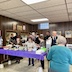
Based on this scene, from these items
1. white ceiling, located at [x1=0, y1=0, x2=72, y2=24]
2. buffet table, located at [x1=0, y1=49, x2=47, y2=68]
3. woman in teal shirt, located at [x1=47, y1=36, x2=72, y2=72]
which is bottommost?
buffet table, located at [x1=0, y1=49, x2=47, y2=68]

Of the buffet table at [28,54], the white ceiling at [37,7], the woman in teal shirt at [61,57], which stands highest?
the white ceiling at [37,7]

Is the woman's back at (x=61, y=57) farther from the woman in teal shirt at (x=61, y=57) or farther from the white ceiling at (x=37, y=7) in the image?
the white ceiling at (x=37, y=7)

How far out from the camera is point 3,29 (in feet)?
15.9

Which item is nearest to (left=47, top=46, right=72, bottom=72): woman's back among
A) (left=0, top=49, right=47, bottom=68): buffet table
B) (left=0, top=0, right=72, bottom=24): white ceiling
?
(left=0, top=49, right=47, bottom=68): buffet table

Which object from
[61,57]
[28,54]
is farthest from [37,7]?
[61,57]

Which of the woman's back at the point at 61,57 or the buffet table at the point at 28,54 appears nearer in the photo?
the woman's back at the point at 61,57

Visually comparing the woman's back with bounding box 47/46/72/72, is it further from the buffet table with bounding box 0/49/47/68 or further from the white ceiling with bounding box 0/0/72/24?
the white ceiling with bounding box 0/0/72/24

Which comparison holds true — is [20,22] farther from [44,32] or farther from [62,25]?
[62,25]

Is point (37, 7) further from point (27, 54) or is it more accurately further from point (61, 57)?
point (61, 57)

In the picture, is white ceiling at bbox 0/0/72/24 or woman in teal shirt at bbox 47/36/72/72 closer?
woman in teal shirt at bbox 47/36/72/72

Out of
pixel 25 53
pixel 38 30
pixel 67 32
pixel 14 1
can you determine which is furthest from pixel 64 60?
pixel 38 30

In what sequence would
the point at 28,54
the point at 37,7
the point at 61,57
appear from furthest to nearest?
1. the point at 37,7
2. the point at 28,54
3. the point at 61,57

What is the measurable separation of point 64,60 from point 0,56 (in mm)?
3751

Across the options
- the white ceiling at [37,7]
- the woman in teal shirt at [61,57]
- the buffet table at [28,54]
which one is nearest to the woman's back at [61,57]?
the woman in teal shirt at [61,57]
